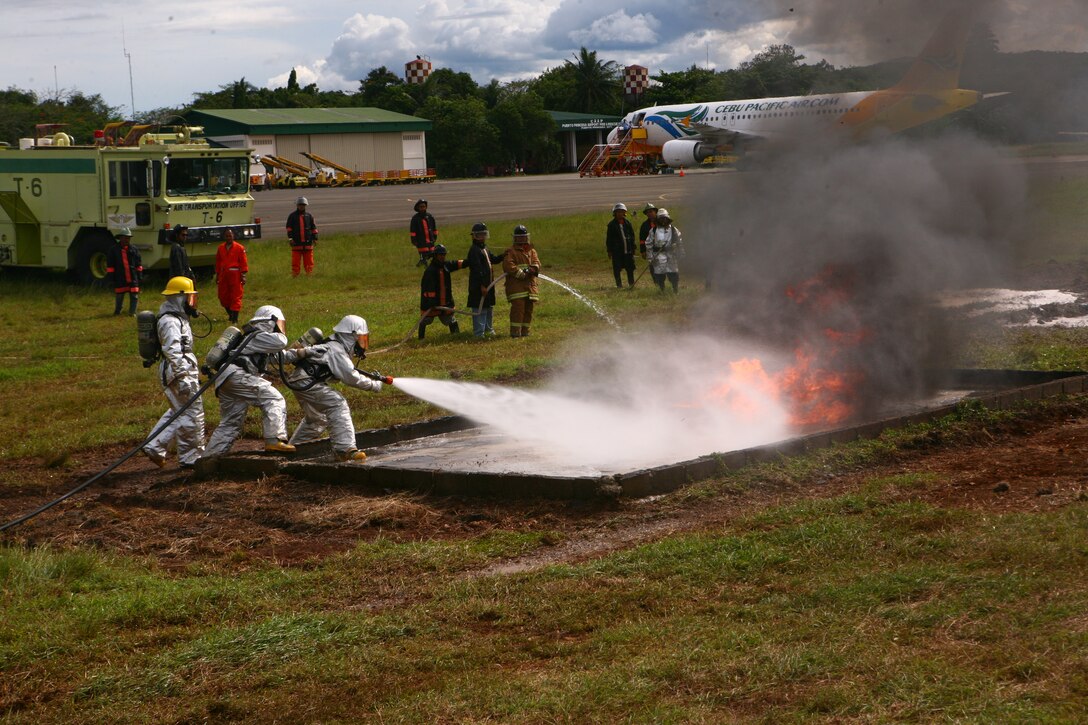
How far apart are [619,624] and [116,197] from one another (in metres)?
20.5

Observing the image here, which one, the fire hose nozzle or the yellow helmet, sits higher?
the yellow helmet

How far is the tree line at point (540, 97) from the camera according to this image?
1354 centimetres

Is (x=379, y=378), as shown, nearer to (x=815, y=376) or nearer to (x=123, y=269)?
(x=815, y=376)

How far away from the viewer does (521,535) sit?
862 centimetres

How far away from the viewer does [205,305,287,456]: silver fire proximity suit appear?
10984mm

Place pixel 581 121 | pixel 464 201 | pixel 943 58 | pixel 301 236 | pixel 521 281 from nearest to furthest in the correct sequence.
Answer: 1. pixel 943 58
2. pixel 521 281
3. pixel 301 236
4. pixel 464 201
5. pixel 581 121

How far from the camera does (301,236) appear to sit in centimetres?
2612

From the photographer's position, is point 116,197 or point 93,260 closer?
point 116,197

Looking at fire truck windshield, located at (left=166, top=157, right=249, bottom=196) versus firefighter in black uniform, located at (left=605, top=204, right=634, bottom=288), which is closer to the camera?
firefighter in black uniform, located at (left=605, top=204, right=634, bottom=288)

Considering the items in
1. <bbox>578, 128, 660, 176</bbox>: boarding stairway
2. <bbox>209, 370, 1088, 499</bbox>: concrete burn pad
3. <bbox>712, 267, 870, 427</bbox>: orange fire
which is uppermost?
<bbox>578, 128, 660, 176</bbox>: boarding stairway

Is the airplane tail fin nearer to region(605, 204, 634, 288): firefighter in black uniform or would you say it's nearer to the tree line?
the tree line

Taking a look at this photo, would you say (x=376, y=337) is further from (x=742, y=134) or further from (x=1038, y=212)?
(x=1038, y=212)

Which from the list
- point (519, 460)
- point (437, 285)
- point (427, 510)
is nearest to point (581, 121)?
point (437, 285)

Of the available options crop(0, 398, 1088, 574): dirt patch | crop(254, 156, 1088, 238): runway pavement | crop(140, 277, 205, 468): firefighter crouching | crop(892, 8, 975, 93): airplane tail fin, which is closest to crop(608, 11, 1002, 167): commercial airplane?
crop(892, 8, 975, 93): airplane tail fin
